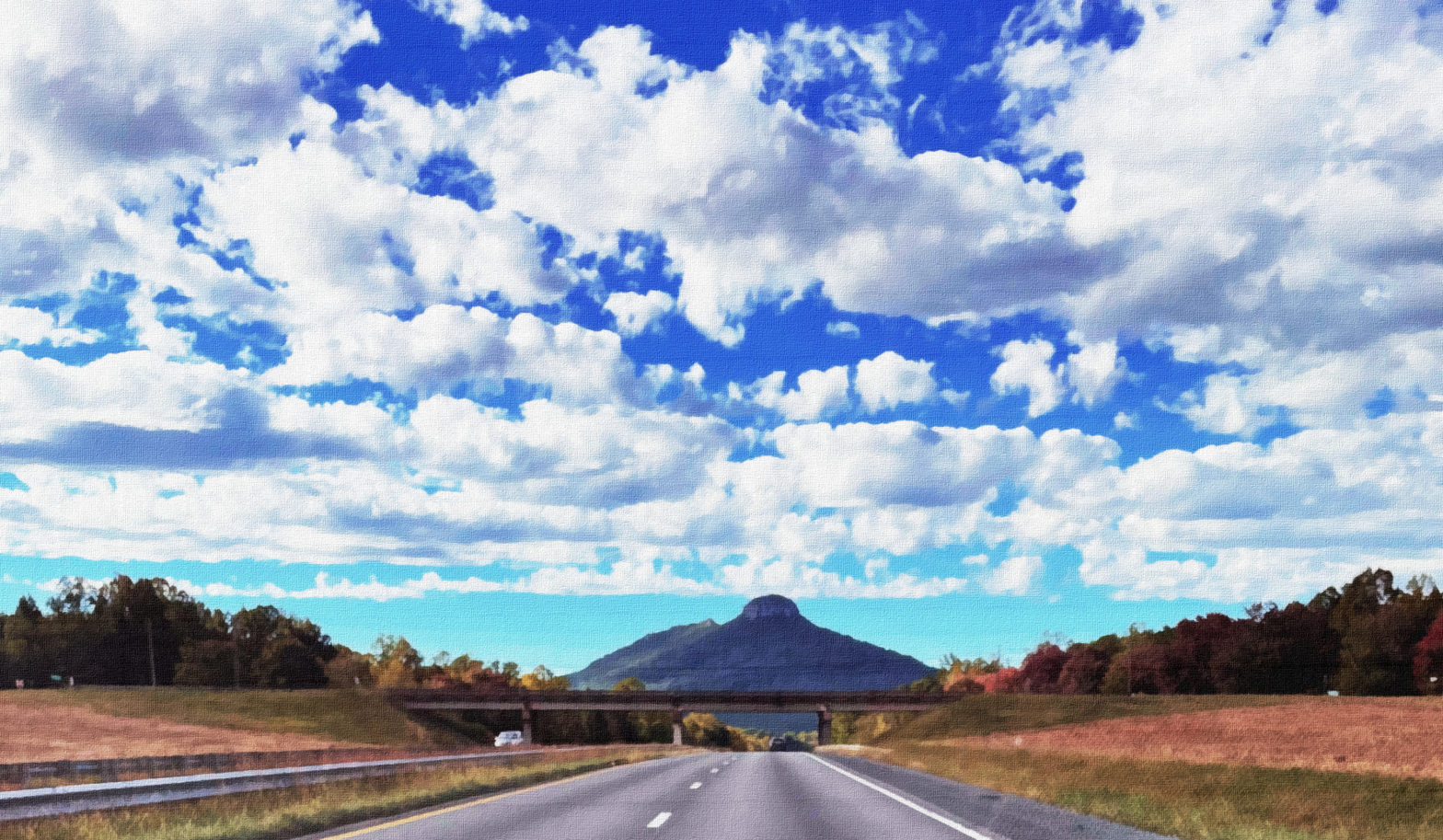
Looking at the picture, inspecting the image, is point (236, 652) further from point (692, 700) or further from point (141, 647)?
point (692, 700)

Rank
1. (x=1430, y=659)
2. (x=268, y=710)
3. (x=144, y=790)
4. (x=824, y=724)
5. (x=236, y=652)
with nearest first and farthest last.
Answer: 1. (x=144, y=790)
2. (x=268, y=710)
3. (x=1430, y=659)
4. (x=824, y=724)
5. (x=236, y=652)

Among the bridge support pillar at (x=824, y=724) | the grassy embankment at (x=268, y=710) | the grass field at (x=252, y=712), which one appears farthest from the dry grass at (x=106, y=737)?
the bridge support pillar at (x=824, y=724)

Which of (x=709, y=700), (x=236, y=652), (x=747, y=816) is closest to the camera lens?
(x=747, y=816)

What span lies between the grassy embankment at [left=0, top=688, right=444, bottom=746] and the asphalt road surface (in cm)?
7147

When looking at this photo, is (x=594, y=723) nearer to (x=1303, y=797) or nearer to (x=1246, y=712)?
(x=1246, y=712)

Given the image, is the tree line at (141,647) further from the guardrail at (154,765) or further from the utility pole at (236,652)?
the guardrail at (154,765)

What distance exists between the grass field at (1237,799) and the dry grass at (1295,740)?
2.32m

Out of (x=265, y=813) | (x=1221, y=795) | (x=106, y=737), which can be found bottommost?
(x=106, y=737)

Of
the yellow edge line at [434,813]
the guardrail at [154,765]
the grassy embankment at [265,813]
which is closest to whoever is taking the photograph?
the grassy embankment at [265,813]

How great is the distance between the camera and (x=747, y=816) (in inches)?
742

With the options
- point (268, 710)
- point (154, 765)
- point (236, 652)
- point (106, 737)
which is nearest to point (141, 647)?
point (236, 652)

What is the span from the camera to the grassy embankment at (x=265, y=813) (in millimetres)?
15047

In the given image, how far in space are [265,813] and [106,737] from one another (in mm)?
67065

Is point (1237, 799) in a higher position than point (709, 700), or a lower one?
higher
